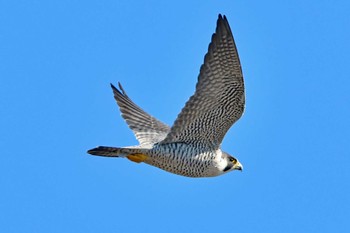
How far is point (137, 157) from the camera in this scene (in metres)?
15.2

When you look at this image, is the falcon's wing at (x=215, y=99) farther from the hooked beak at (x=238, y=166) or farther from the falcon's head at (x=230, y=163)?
the hooked beak at (x=238, y=166)

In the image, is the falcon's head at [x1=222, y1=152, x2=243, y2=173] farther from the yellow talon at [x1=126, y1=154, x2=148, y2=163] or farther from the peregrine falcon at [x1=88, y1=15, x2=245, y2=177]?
the yellow talon at [x1=126, y1=154, x2=148, y2=163]

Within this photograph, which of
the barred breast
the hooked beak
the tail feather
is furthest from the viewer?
the hooked beak

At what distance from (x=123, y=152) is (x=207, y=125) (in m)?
1.26

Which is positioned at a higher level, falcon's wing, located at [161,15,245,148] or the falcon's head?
falcon's wing, located at [161,15,245,148]

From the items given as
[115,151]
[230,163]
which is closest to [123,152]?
[115,151]

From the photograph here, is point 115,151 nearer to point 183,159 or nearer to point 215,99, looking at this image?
point 183,159

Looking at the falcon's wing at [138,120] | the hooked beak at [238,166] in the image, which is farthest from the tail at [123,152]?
the hooked beak at [238,166]

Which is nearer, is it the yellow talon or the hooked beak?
the yellow talon

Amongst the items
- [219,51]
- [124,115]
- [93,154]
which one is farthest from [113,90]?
[219,51]

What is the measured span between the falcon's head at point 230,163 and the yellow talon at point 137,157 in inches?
A: 49.3

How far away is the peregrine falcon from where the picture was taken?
46.5ft

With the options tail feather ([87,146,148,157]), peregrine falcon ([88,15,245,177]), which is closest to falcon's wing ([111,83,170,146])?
peregrine falcon ([88,15,245,177])

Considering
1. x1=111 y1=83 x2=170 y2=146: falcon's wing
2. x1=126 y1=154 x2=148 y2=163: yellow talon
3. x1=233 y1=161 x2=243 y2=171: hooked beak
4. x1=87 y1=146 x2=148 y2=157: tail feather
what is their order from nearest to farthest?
x1=87 y1=146 x2=148 y2=157: tail feather → x1=126 y1=154 x2=148 y2=163: yellow talon → x1=233 y1=161 x2=243 y2=171: hooked beak → x1=111 y1=83 x2=170 y2=146: falcon's wing
